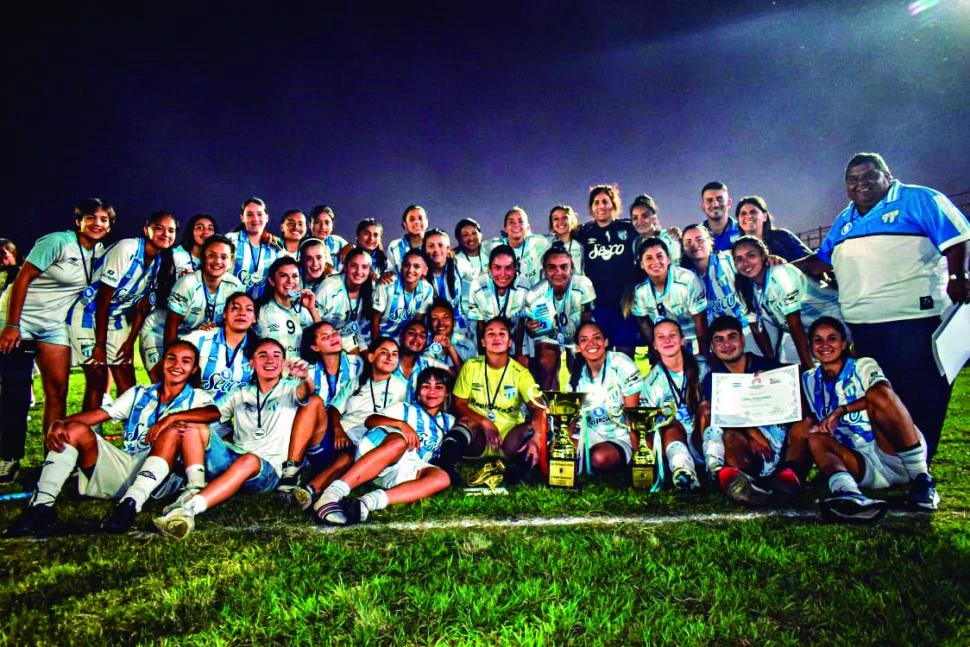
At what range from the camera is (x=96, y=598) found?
2.61m

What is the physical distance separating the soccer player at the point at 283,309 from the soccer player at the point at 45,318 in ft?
5.52

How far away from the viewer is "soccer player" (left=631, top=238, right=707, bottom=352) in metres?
5.62

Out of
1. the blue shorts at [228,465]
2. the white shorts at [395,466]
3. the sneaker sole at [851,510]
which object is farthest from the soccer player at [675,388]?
the blue shorts at [228,465]

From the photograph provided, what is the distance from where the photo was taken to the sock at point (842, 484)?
11.9ft

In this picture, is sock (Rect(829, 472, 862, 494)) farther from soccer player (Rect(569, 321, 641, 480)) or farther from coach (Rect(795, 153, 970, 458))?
soccer player (Rect(569, 321, 641, 480))

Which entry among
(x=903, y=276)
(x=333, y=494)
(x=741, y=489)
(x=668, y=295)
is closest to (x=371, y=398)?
(x=333, y=494)

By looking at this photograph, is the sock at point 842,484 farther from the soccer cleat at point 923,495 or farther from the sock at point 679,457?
the sock at point 679,457

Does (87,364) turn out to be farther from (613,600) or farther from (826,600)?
(826,600)

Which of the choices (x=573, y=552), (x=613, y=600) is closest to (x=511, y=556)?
(x=573, y=552)

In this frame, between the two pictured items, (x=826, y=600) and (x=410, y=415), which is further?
(x=410, y=415)

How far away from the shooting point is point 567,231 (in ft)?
22.2

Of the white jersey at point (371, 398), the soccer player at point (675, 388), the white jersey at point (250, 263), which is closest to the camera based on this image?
the soccer player at point (675, 388)

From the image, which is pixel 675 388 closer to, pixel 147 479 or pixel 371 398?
pixel 371 398

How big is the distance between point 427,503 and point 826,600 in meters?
2.58
